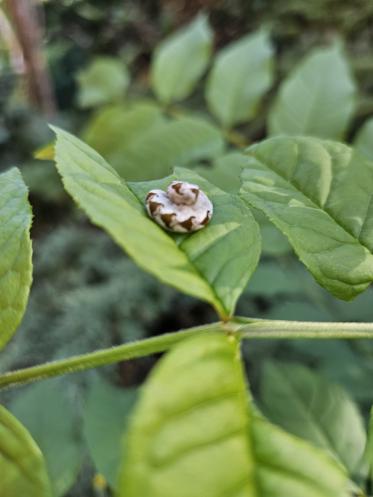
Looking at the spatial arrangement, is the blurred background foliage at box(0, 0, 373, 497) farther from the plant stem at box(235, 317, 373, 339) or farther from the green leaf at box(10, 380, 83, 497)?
the plant stem at box(235, 317, 373, 339)

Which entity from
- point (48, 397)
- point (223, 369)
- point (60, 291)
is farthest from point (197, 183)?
point (60, 291)

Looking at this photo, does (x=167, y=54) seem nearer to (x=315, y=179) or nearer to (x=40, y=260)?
(x=40, y=260)

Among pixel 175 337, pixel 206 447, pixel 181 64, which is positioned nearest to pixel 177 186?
pixel 175 337

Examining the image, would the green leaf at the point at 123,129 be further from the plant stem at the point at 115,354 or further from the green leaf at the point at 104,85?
the plant stem at the point at 115,354

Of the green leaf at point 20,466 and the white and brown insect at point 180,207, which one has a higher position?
the white and brown insect at point 180,207

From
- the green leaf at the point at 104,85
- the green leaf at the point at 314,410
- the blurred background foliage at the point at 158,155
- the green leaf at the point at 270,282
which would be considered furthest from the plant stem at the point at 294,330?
the green leaf at the point at 104,85

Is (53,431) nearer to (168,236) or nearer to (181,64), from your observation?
(168,236)
